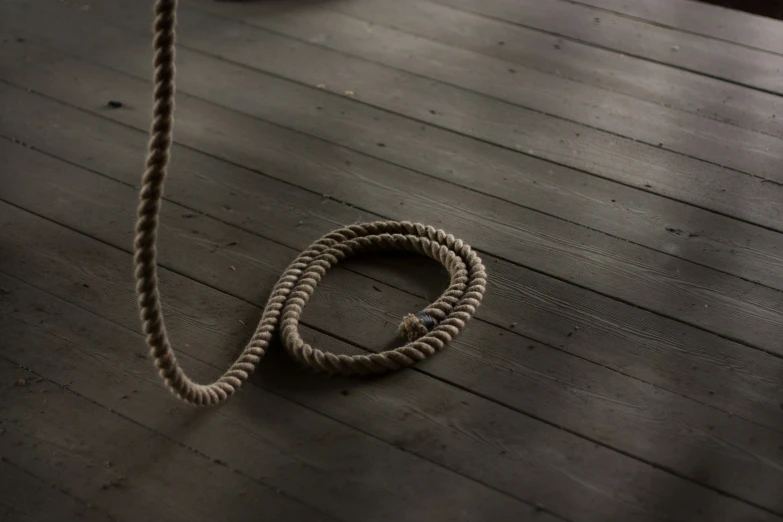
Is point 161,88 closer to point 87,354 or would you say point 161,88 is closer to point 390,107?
point 87,354

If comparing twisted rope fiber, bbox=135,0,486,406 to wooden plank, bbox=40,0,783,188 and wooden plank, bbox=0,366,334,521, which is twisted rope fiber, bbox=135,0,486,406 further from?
wooden plank, bbox=40,0,783,188

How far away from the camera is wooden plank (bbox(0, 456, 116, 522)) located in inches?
47.6

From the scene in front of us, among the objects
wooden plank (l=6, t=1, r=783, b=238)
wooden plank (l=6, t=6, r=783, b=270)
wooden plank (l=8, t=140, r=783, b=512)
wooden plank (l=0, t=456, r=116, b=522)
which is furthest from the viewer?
wooden plank (l=6, t=1, r=783, b=238)

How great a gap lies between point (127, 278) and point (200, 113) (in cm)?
59

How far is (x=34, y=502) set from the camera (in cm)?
123

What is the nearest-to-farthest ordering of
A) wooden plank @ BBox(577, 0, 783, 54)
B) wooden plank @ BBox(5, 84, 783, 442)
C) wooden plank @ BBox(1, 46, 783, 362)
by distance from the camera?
wooden plank @ BBox(5, 84, 783, 442) < wooden plank @ BBox(1, 46, 783, 362) < wooden plank @ BBox(577, 0, 783, 54)

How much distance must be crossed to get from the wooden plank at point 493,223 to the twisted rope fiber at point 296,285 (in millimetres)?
110

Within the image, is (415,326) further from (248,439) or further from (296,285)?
(248,439)

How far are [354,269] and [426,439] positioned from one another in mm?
421

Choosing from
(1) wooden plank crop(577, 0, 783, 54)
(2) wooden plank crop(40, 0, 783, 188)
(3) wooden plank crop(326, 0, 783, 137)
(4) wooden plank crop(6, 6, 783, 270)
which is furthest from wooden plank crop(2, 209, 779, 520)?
(1) wooden plank crop(577, 0, 783, 54)

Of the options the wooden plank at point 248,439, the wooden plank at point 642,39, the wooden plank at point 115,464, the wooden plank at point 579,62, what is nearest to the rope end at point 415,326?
the wooden plank at point 248,439

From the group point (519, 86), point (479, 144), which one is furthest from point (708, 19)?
point (479, 144)

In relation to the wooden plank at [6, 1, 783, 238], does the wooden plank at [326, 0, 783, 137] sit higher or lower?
higher

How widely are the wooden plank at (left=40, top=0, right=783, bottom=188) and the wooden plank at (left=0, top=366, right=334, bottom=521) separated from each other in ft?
3.41
